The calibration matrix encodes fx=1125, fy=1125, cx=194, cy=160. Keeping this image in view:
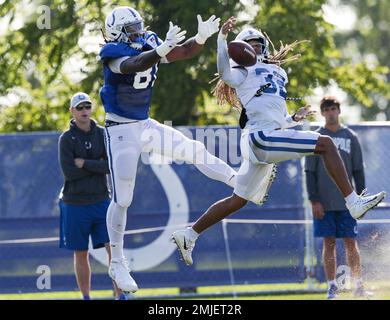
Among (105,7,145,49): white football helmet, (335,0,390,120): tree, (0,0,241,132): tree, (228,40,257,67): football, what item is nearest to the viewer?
(228,40,257,67): football

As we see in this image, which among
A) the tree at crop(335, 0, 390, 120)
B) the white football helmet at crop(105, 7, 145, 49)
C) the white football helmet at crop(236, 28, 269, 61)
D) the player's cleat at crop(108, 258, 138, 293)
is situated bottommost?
the player's cleat at crop(108, 258, 138, 293)

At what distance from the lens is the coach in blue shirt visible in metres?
11.3

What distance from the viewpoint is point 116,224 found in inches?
370

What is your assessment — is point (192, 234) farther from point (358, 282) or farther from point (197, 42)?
point (358, 282)

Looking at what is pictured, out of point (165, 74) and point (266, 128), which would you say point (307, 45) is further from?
point (266, 128)

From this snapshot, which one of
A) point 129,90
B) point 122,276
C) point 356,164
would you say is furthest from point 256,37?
point 356,164

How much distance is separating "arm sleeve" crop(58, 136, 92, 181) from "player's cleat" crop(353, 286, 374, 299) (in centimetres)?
282

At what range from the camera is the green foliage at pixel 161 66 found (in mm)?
16203

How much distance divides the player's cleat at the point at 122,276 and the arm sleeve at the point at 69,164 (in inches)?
69.0

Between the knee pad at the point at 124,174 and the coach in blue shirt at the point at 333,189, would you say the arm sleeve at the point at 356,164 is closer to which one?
the coach in blue shirt at the point at 333,189

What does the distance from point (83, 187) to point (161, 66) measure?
5.46 metres

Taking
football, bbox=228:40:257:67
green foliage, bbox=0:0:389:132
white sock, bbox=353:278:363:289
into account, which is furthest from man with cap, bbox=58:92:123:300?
green foliage, bbox=0:0:389:132

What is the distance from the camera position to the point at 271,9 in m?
16.6

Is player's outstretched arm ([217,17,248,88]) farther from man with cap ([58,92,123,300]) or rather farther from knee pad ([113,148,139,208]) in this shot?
man with cap ([58,92,123,300])
